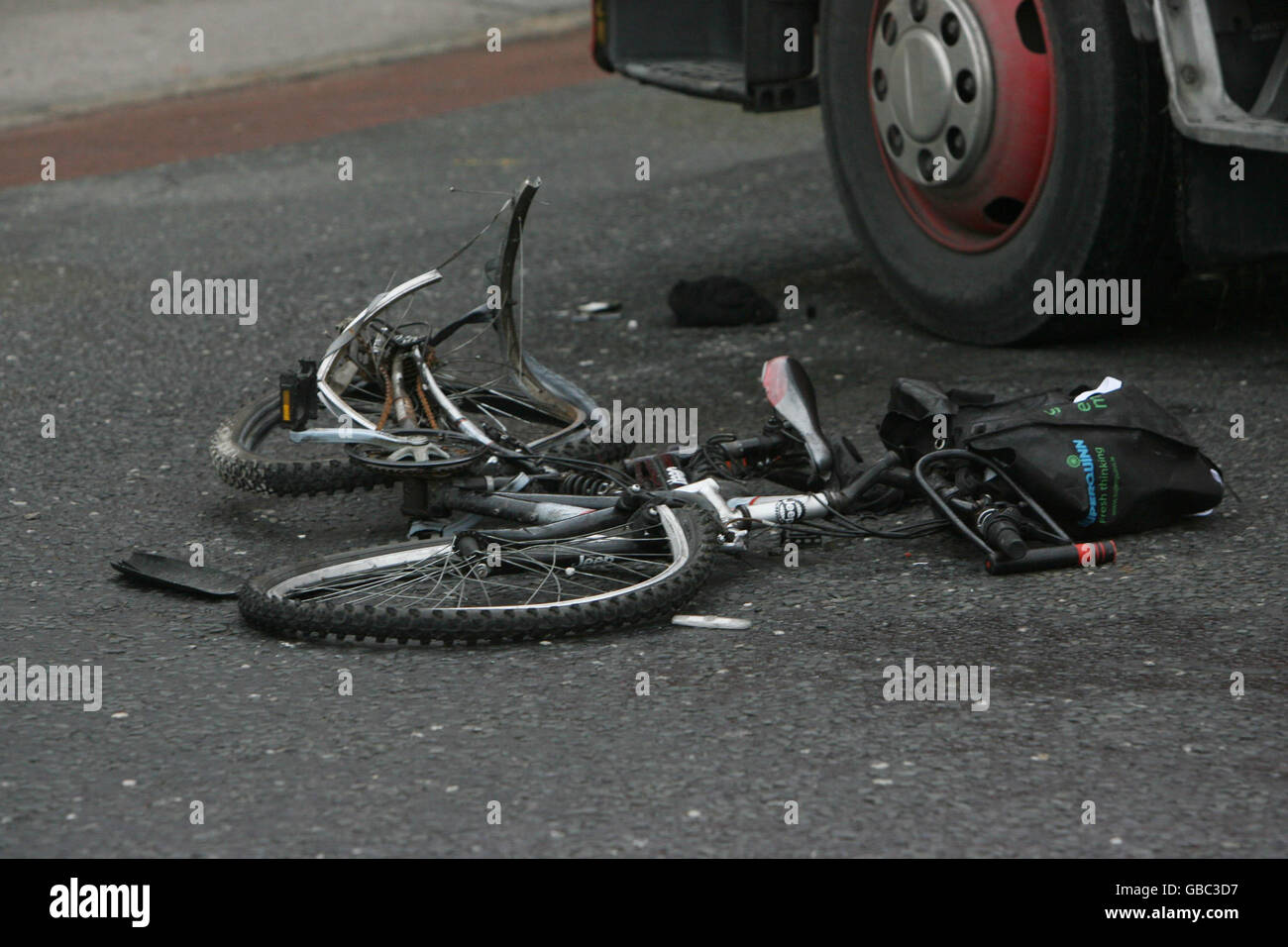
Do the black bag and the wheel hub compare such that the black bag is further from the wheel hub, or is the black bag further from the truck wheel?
the wheel hub

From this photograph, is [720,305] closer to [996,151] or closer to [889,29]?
[889,29]

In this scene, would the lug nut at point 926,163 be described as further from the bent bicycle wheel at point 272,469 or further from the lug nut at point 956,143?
the bent bicycle wheel at point 272,469

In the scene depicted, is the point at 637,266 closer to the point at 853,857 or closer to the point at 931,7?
the point at 931,7

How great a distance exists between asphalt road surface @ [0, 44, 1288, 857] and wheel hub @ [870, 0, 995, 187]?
624 mm

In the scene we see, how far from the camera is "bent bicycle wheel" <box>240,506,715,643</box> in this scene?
393cm

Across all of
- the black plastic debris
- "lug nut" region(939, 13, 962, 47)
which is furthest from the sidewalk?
"lug nut" region(939, 13, 962, 47)

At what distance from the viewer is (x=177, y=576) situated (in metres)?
4.38

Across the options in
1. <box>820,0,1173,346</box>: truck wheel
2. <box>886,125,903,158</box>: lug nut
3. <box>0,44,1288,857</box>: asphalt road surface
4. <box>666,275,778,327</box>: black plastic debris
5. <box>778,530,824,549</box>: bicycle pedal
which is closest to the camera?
<box>0,44,1288,857</box>: asphalt road surface

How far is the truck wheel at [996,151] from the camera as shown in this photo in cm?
558

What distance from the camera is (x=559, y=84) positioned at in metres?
11.5

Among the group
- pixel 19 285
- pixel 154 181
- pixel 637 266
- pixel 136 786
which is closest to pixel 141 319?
pixel 19 285

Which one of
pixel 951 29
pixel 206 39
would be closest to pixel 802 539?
pixel 951 29
